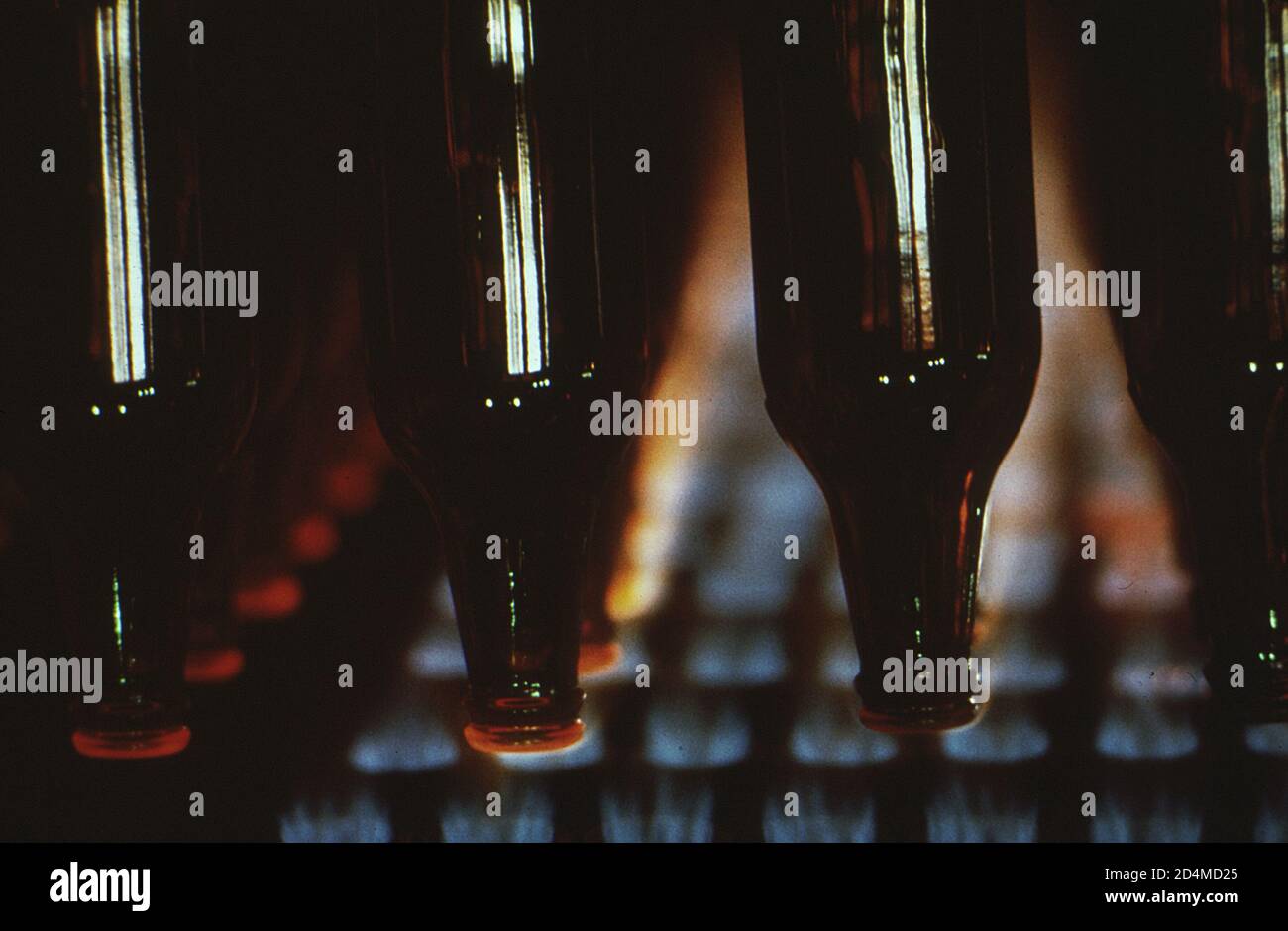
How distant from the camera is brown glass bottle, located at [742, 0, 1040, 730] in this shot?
0.29 m

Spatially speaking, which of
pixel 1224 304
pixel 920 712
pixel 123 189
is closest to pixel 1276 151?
pixel 1224 304

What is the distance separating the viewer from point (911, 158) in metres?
0.30

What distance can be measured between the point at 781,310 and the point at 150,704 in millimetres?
186

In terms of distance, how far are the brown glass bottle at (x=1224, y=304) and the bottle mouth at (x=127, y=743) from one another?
0.27m

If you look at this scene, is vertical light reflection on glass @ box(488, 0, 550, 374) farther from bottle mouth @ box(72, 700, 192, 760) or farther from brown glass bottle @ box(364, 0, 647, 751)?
bottle mouth @ box(72, 700, 192, 760)

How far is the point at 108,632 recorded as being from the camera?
1.06 feet

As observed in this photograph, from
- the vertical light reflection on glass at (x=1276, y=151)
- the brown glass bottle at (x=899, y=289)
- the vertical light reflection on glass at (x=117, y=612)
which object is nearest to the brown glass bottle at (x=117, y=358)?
the vertical light reflection on glass at (x=117, y=612)

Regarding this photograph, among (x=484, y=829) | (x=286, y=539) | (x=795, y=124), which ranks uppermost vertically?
(x=795, y=124)

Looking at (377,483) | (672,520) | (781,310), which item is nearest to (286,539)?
(377,483)

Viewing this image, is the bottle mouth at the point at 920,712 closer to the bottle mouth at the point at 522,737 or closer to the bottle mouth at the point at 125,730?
the bottle mouth at the point at 522,737

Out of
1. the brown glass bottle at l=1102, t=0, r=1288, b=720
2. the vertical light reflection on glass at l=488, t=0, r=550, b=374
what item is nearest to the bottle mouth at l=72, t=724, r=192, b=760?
the vertical light reflection on glass at l=488, t=0, r=550, b=374

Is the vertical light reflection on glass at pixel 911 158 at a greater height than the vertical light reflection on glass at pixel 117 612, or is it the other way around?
the vertical light reflection on glass at pixel 911 158

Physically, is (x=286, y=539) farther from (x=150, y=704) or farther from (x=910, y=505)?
A: (x=910, y=505)

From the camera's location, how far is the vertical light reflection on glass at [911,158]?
0.29 m
